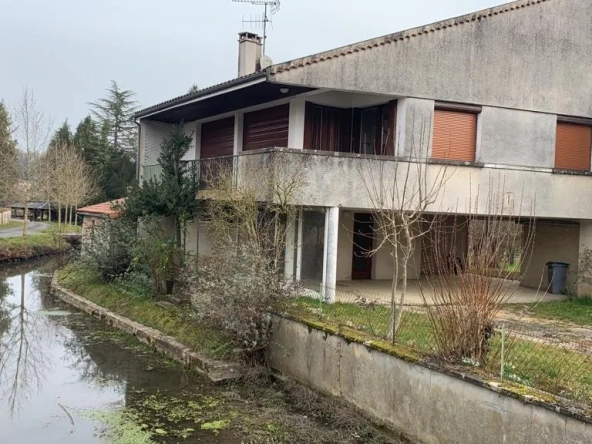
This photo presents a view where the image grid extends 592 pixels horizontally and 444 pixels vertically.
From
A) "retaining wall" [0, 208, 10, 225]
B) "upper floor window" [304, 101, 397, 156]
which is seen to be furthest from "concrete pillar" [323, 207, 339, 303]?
"retaining wall" [0, 208, 10, 225]

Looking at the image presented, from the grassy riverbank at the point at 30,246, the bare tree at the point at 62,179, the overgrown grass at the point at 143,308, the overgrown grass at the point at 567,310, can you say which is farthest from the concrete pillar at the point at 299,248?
the bare tree at the point at 62,179

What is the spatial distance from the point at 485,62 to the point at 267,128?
21.4 ft

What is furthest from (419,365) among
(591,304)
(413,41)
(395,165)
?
(591,304)

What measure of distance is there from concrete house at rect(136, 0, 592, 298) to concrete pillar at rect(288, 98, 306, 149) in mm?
32

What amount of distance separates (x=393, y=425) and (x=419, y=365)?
1.09 meters

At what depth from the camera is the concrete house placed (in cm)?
1371

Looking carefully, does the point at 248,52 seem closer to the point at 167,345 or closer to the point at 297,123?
the point at 297,123

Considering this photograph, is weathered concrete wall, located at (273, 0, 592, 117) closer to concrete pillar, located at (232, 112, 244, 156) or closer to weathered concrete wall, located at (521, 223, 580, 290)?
weathered concrete wall, located at (521, 223, 580, 290)

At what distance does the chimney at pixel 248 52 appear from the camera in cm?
1975

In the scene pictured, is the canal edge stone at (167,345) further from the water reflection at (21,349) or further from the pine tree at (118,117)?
the pine tree at (118,117)

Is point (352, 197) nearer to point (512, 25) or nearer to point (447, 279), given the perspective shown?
point (447, 279)

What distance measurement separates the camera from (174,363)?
1205 centimetres

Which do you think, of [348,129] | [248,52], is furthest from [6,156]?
[348,129]

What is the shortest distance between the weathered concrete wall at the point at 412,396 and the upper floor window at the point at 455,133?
23.1 feet
